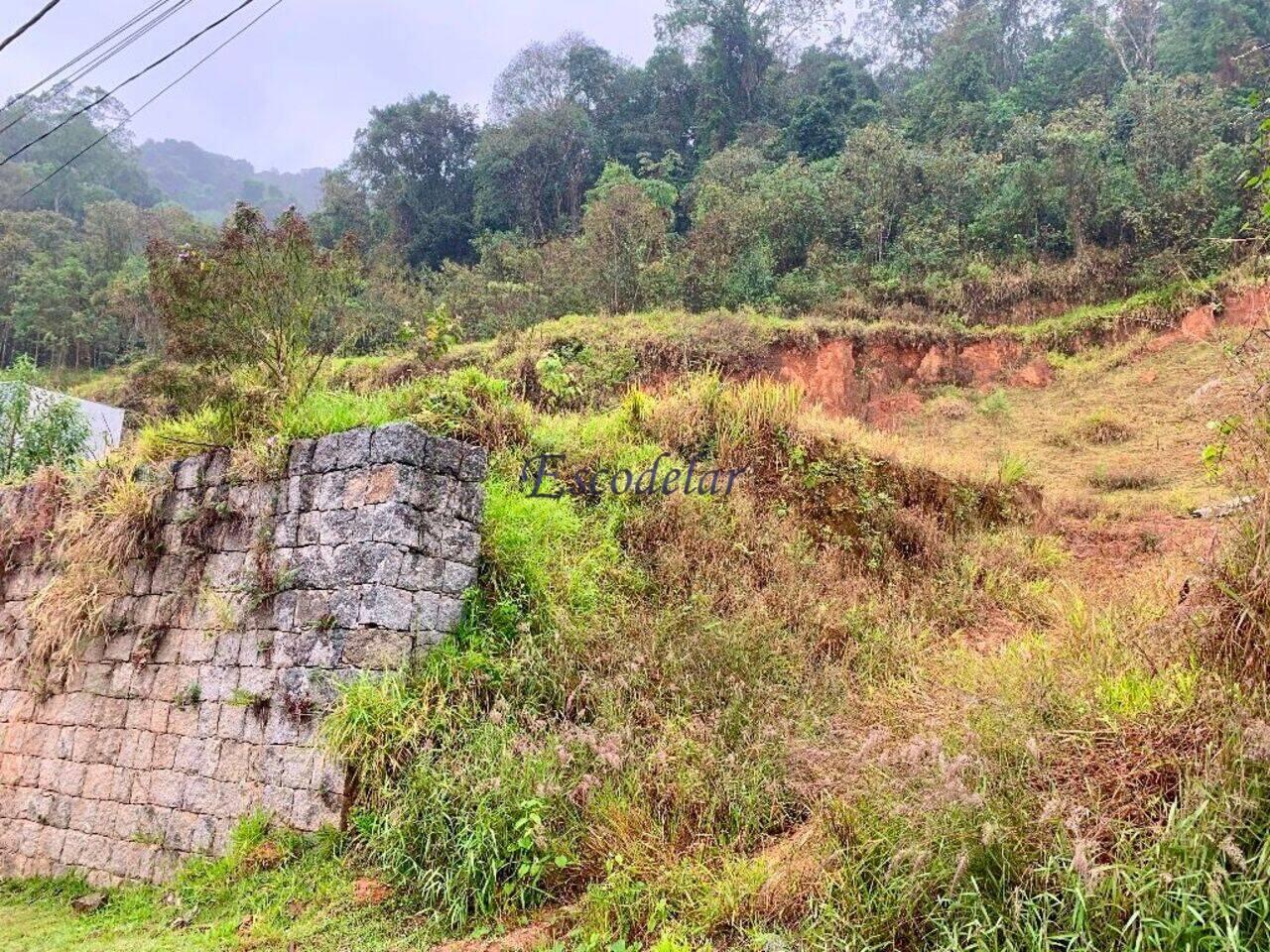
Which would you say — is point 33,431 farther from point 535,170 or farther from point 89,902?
point 535,170

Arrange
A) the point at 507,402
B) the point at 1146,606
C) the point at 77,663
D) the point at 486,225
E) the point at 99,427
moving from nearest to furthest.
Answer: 1. the point at 1146,606
2. the point at 77,663
3. the point at 507,402
4. the point at 99,427
5. the point at 486,225

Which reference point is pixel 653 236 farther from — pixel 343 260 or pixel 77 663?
pixel 77 663

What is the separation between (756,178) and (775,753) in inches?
899

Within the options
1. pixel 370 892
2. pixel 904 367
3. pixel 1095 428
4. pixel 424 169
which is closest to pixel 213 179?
pixel 424 169

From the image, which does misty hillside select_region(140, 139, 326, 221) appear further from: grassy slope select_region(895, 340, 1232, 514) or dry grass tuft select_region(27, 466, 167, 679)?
dry grass tuft select_region(27, 466, 167, 679)

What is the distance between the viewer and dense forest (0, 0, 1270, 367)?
19234mm

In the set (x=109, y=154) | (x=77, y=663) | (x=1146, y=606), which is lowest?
(x=77, y=663)

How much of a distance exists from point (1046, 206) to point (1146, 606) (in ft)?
64.7

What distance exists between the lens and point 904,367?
17.0m

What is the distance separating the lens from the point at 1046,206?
20594mm

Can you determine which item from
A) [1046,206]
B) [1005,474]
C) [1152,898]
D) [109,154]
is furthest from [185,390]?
[109,154]

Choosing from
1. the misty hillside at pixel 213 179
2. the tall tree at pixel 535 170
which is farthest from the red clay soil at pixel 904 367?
the misty hillside at pixel 213 179

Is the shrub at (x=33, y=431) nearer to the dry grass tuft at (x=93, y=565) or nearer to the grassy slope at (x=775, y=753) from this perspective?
the dry grass tuft at (x=93, y=565)

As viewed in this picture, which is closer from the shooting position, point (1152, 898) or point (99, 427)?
point (1152, 898)
